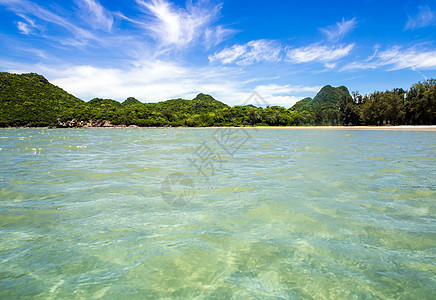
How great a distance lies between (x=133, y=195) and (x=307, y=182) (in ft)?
15.5

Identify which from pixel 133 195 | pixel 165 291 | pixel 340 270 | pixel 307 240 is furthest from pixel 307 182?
pixel 165 291

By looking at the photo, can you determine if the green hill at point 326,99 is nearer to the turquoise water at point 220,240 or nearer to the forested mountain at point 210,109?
the forested mountain at point 210,109

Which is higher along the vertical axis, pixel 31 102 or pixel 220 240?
pixel 31 102

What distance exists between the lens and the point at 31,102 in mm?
116562

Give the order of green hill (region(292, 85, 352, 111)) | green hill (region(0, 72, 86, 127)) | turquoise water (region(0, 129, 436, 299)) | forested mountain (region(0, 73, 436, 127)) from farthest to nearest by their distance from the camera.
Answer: green hill (region(292, 85, 352, 111)), green hill (region(0, 72, 86, 127)), forested mountain (region(0, 73, 436, 127)), turquoise water (region(0, 129, 436, 299))

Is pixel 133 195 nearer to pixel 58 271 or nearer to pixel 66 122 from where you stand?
pixel 58 271

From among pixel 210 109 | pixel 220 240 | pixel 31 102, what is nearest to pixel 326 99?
pixel 210 109

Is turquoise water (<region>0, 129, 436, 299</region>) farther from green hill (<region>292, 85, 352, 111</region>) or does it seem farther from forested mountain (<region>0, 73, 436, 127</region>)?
green hill (<region>292, 85, 352, 111</region>)

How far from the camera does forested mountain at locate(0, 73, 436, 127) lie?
58.8 m

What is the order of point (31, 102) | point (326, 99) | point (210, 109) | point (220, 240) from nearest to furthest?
point (220, 240), point (31, 102), point (326, 99), point (210, 109)

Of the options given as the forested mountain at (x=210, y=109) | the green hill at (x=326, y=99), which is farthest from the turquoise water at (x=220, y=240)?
the green hill at (x=326, y=99)

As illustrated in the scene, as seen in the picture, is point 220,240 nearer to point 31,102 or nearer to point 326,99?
point 31,102

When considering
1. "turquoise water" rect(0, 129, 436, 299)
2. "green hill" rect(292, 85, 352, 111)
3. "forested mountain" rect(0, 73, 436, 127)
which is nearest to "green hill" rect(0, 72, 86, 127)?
"forested mountain" rect(0, 73, 436, 127)

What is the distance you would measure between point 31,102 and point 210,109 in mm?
106864
